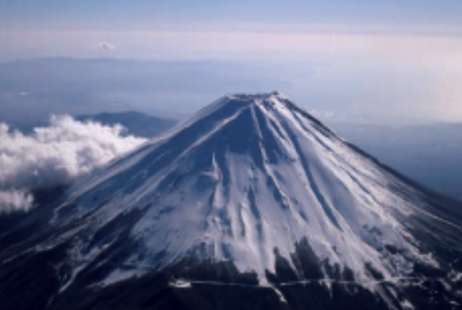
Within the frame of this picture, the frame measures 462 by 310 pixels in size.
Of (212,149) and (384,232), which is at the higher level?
(212,149)

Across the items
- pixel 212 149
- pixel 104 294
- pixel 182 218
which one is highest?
pixel 212 149

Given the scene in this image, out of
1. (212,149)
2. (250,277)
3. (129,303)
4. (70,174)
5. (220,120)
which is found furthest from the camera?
(70,174)

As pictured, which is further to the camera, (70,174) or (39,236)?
(70,174)

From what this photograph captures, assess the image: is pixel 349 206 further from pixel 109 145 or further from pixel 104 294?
pixel 109 145

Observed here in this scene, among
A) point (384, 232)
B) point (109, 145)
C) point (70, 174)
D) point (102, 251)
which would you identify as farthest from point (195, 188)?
point (109, 145)

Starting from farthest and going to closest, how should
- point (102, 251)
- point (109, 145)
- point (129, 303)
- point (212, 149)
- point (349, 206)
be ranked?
point (109, 145) < point (212, 149) < point (349, 206) < point (102, 251) < point (129, 303)

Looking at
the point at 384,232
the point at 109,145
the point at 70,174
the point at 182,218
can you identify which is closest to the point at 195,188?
the point at 182,218
